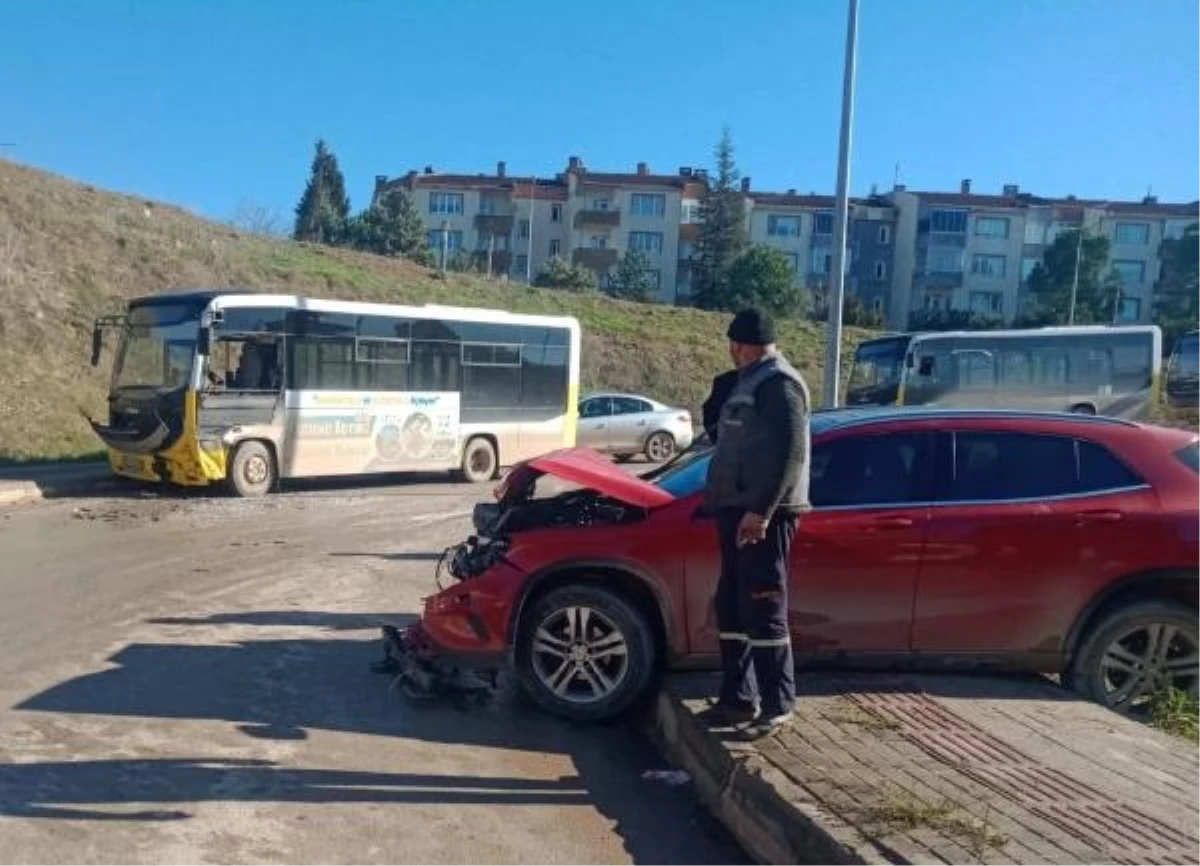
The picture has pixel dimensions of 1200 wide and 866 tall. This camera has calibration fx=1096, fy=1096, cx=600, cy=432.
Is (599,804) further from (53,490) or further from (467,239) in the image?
(467,239)

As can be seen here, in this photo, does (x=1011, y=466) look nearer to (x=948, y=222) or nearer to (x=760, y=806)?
(x=760, y=806)

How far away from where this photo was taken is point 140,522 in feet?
43.0

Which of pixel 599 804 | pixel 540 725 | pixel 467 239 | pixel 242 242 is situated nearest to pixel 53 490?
pixel 540 725

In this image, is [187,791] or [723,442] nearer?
[187,791]

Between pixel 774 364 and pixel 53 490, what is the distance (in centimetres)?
1369

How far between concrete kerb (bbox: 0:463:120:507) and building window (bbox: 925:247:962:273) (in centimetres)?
7130

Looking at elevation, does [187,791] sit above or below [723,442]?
below

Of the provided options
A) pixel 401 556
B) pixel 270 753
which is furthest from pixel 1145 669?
pixel 401 556

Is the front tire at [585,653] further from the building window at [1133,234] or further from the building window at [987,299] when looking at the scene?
the building window at [1133,234]

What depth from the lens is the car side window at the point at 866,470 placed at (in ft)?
18.8

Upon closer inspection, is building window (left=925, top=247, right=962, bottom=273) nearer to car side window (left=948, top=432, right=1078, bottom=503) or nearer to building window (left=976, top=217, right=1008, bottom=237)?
building window (left=976, top=217, right=1008, bottom=237)

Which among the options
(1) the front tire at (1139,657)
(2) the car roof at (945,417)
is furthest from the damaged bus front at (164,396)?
(1) the front tire at (1139,657)

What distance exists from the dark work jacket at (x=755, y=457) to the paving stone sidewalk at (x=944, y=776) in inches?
41.0

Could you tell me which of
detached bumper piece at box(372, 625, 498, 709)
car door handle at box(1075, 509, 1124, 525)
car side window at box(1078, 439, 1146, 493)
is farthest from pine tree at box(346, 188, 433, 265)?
car door handle at box(1075, 509, 1124, 525)
